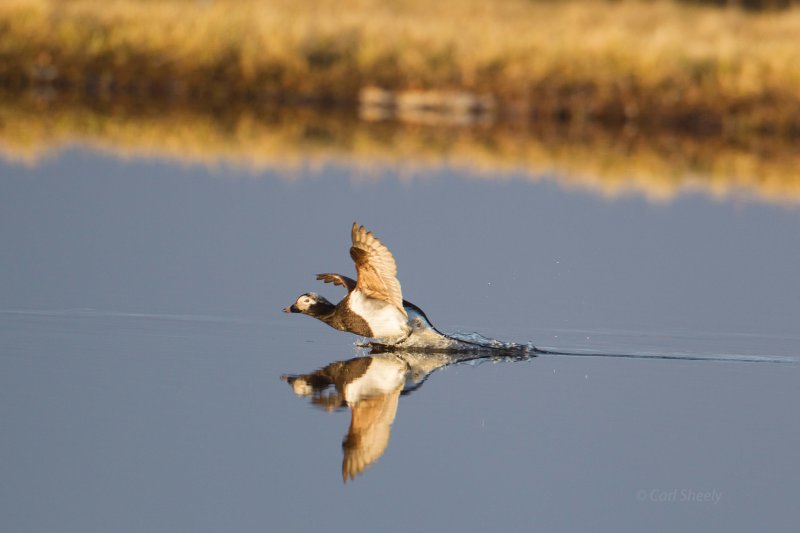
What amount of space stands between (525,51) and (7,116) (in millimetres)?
10889

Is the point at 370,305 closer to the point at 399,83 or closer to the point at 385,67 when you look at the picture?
the point at 385,67

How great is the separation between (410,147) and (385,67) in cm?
777

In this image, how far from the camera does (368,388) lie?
8.34 m

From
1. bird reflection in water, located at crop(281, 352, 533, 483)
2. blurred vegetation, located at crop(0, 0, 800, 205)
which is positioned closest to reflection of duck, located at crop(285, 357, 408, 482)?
bird reflection in water, located at crop(281, 352, 533, 483)

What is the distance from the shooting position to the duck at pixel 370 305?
9.05m

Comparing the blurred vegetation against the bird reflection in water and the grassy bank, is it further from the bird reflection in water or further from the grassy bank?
the bird reflection in water

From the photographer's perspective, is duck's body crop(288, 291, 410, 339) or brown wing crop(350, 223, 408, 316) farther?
duck's body crop(288, 291, 410, 339)

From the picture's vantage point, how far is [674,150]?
889 inches

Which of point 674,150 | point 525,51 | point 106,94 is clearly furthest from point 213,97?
point 674,150

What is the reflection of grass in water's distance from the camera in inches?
717

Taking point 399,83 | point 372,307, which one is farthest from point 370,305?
point 399,83

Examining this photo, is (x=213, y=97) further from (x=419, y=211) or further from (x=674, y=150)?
(x=419, y=211)

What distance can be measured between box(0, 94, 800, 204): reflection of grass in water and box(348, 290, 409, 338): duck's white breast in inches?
315

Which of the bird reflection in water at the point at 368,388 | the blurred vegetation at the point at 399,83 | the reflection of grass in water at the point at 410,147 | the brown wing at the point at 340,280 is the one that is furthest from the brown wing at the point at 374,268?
the blurred vegetation at the point at 399,83
